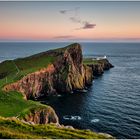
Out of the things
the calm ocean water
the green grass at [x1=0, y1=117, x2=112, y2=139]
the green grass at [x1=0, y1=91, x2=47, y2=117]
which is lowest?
the calm ocean water

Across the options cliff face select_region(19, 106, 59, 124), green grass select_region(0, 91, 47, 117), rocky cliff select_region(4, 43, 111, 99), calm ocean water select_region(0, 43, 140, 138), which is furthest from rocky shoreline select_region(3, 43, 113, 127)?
cliff face select_region(19, 106, 59, 124)

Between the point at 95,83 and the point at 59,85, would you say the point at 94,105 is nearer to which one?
the point at 59,85

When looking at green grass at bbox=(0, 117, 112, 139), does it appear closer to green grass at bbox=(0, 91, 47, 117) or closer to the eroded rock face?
green grass at bbox=(0, 91, 47, 117)

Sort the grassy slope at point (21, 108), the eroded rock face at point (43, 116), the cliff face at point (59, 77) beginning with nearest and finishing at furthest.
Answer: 1. the grassy slope at point (21, 108)
2. the eroded rock face at point (43, 116)
3. the cliff face at point (59, 77)

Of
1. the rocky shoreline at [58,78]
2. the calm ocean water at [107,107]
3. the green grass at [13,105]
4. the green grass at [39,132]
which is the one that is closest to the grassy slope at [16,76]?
the green grass at [13,105]

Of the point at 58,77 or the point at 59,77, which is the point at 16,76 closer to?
the point at 58,77

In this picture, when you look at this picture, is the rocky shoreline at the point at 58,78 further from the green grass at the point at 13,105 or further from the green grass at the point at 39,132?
the green grass at the point at 39,132

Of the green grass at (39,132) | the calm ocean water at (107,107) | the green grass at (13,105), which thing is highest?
the green grass at (39,132)

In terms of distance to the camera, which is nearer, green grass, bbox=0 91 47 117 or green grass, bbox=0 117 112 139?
green grass, bbox=0 117 112 139

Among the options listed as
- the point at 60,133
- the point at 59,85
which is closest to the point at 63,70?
the point at 59,85
